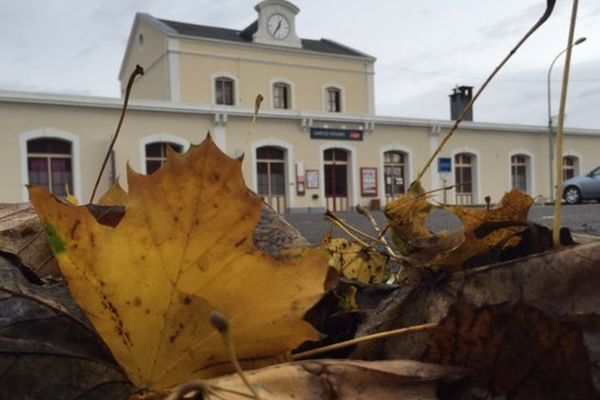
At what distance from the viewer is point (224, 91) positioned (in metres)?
14.7

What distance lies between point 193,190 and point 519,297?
201 mm

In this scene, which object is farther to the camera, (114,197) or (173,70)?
(173,70)

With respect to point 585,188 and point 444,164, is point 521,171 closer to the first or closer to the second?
point 444,164

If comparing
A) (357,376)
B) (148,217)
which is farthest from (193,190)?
(357,376)

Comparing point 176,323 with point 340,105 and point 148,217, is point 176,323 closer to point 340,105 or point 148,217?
point 148,217

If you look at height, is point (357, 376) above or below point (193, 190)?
below

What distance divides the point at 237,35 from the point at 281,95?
2.26 meters

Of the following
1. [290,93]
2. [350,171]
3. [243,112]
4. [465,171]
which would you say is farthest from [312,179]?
[465,171]

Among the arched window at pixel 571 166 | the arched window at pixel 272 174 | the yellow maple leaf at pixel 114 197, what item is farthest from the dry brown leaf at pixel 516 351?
the arched window at pixel 571 166

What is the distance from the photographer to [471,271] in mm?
362

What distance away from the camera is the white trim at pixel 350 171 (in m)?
13.5

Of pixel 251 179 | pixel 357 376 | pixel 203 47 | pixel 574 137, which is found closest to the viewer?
pixel 357 376

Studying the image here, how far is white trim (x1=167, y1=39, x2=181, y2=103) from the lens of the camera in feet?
45.5

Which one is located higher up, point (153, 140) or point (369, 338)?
point (153, 140)
